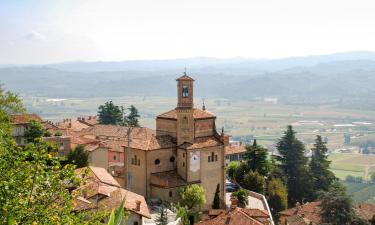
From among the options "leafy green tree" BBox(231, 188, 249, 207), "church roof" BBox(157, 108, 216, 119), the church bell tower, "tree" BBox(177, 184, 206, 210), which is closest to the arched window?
the church bell tower

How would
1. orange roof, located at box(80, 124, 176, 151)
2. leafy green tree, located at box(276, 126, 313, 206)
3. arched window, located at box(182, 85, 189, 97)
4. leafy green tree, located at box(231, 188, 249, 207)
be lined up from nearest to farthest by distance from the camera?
leafy green tree, located at box(231, 188, 249, 207)
orange roof, located at box(80, 124, 176, 151)
arched window, located at box(182, 85, 189, 97)
leafy green tree, located at box(276, 126, 313, 206)

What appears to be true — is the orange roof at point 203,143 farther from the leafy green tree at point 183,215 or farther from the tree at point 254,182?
the leafy green tree at point 183,215

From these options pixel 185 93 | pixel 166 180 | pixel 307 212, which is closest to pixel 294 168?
pixel 307 212

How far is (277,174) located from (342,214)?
15.2 m

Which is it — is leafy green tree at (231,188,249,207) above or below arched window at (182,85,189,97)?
below

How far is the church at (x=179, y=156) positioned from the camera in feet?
143

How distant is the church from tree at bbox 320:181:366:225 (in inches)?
309

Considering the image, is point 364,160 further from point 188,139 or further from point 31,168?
point 31,168

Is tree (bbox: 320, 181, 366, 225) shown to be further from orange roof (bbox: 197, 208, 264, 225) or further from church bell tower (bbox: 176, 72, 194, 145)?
orange roof (bbox: 197, 208, 264, 225)

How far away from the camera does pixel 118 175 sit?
1865 inches

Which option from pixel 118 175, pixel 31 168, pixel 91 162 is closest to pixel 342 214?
pixel 118 175

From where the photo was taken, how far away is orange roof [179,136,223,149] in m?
44.3

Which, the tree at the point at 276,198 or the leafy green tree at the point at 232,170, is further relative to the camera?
the leafy green tree at the point at 232,170

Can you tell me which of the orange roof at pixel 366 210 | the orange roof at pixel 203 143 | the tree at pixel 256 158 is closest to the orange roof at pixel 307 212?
the orange roof at pixel 366 210
